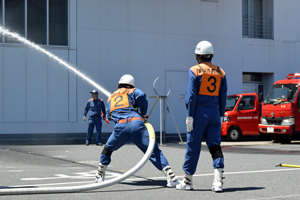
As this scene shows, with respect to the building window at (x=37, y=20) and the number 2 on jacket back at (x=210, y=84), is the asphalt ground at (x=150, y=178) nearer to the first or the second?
the number 2 on jacket back at (x=210, y=84)

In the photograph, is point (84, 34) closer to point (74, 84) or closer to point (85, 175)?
point (74, 84)

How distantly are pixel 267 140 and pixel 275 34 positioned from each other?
8.41 meters

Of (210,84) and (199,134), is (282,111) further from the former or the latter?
(199,134)

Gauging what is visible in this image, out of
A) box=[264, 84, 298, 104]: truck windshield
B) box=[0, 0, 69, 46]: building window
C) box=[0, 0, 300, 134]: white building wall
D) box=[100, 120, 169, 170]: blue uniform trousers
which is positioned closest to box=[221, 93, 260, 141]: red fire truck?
box=[264, 84, 298, 104]: truck windshield

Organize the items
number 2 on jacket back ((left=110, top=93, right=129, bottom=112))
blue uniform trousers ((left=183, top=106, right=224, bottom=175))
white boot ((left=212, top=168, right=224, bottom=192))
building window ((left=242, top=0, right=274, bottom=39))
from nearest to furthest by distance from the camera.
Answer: white boot ((left=212, top=168, right=224, bottom=192)), blue uniform trousers ((left=183, top=106, right=224, bottom=175)), number 2 on jacket back ((left=110, top=93, right=129, bottom=112)), building window ((left=242, top=0, right=274, bottom=39))

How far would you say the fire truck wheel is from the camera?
19266 millimetres

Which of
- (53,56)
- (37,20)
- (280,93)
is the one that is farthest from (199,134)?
(37,20)

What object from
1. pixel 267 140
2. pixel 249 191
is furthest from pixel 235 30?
pixel 249 191

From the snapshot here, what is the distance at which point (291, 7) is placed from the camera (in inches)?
1067

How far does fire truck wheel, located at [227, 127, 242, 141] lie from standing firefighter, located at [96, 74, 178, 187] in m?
12.2

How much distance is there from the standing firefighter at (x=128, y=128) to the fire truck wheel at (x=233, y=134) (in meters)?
12.2

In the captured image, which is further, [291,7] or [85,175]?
[291,7]

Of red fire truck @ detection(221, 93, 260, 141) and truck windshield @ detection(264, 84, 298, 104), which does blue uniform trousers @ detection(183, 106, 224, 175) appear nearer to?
truck windshield @ detection(264, 84, 298, 104)

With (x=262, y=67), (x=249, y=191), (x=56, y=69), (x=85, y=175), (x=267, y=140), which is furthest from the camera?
(x=262, y=67)
